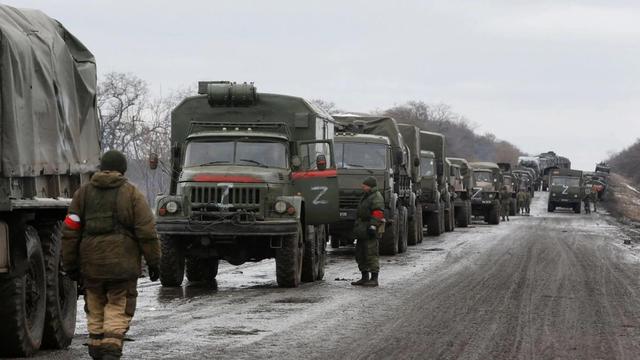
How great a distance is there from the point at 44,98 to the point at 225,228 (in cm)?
658

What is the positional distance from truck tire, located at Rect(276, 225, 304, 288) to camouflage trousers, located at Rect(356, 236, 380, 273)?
1194 mm

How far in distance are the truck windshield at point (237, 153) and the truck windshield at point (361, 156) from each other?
7.77 m

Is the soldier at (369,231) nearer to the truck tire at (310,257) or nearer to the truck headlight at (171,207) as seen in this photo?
the truck tire at (310,257)

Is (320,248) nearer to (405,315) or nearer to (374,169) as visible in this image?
(405,315)

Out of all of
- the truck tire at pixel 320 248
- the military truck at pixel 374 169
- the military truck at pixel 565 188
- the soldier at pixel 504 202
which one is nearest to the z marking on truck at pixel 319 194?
the truck tire at pixel 320 248

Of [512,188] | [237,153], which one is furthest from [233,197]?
[512,188]

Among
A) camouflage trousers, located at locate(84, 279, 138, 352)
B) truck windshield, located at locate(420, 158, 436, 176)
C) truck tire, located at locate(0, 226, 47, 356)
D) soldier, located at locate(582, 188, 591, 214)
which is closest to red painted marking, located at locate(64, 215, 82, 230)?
camouflage trousers, located at locate(84, 279, 138, 352)

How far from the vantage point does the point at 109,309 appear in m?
8.55

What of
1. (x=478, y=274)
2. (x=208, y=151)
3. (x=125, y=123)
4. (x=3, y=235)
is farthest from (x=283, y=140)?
(x=125, y=123)

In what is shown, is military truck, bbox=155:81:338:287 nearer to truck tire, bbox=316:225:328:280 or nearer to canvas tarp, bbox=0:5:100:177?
truck tire, bbox=316:225:328:280

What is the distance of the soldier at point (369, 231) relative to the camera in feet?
59.8

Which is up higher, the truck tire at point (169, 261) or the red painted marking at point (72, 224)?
the red painted marking at point (72, 224)

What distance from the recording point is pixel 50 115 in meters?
10.7

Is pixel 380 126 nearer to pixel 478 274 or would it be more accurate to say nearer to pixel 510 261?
pixel 510 261
